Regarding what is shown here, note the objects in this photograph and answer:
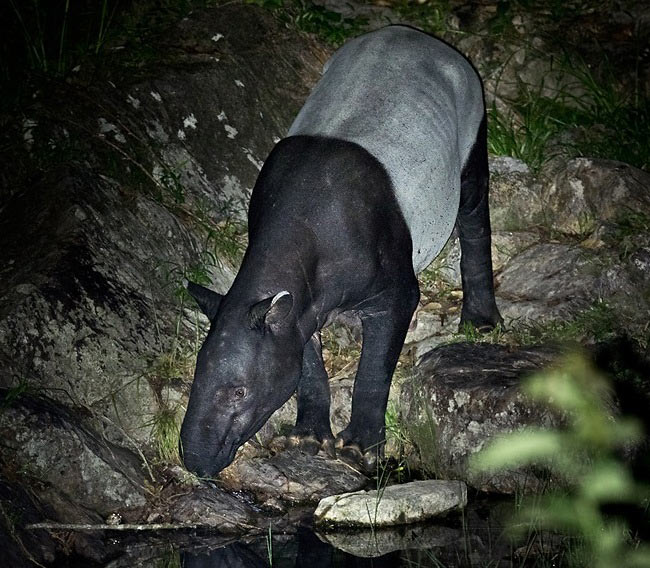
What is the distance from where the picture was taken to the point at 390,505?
14.9ft

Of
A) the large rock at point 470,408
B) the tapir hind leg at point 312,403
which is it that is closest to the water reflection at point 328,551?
the large rock at point 470,408

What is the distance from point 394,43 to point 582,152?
9.32ft

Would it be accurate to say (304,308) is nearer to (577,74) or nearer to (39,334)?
(39,334)

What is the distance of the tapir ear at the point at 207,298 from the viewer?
15.7 ft

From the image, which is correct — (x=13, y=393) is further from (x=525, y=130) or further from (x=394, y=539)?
(x=525, y=130)

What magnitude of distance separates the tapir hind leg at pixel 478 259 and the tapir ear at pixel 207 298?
212 centimetres

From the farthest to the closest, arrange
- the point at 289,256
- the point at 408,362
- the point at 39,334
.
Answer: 1. the point at 408,362
2. the point at 39,334
3. the point at 289,256

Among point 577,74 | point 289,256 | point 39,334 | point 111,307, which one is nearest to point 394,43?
point 289,256

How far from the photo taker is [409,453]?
5.56 meters

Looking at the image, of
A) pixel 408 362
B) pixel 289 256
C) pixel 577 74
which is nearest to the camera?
pixel 289 256

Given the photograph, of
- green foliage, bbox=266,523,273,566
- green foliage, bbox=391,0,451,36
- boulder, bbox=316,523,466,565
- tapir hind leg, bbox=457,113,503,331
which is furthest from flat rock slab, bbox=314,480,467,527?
green foliage, bbox=391,0,451,36

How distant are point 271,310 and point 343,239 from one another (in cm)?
63

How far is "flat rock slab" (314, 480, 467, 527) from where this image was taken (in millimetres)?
4531

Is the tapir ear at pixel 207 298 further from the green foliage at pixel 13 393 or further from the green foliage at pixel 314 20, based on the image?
the green foliage at pixel 314 20
